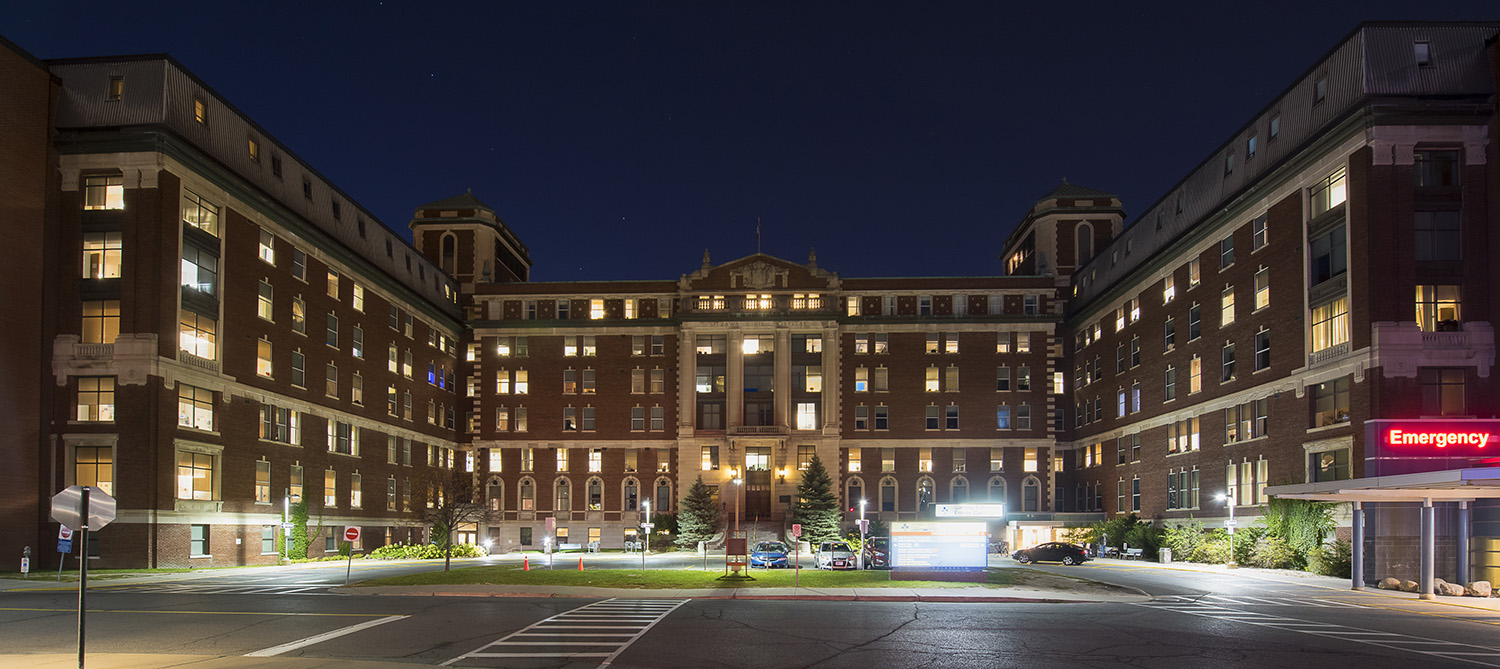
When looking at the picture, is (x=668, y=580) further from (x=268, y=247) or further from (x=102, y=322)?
(x=268, y=247)

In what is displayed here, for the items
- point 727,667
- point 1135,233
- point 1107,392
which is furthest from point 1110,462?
point 727,667

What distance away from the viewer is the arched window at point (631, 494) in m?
96.6

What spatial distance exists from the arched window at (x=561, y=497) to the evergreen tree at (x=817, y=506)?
70.5ft

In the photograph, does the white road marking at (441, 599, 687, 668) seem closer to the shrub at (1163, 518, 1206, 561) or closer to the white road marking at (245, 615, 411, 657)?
the white road marking at (245, 615, 411, 657)

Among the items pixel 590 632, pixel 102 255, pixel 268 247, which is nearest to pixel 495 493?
pixel 268 247

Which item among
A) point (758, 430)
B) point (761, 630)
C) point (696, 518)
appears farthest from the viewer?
point (758, 430)

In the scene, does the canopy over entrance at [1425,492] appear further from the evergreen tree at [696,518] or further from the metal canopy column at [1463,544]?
the evergreen tree at [696,518]

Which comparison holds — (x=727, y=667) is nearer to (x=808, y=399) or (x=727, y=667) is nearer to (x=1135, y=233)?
(x=1135, y=233)

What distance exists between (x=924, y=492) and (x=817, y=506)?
471 inches

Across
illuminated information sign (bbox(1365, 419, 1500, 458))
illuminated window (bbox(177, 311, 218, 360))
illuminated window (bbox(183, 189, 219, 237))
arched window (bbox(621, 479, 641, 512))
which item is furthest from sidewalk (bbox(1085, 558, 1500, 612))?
illuminated window (bbox(183, 189, 219, 237))

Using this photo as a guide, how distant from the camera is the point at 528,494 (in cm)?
9756

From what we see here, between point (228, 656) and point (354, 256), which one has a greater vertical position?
point (354, 256)

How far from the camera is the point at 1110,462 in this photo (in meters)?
85.8

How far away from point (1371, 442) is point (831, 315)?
2100 inches
